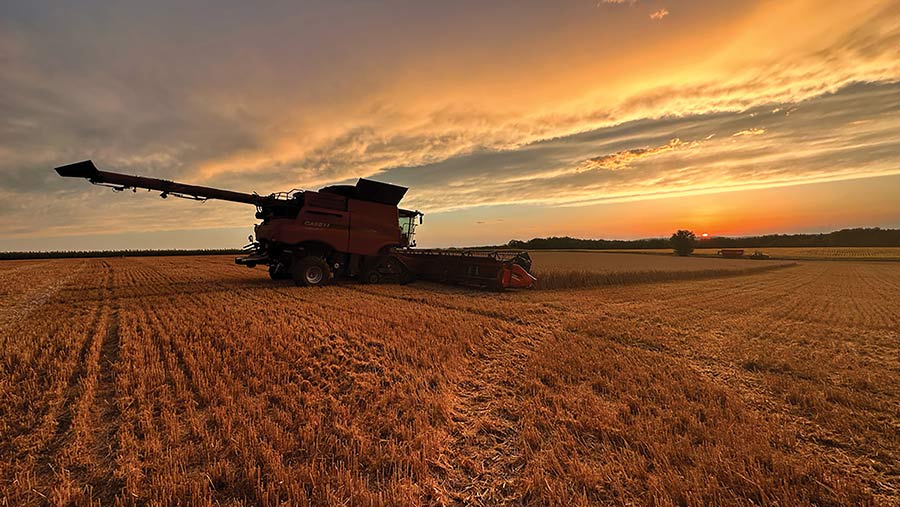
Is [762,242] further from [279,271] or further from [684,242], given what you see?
[279,271]

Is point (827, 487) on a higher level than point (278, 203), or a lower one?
lower

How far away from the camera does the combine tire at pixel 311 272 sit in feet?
39.8

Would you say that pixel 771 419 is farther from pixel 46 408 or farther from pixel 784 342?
pixel 46 408

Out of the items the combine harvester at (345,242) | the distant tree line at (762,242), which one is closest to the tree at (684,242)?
the distant tree line at (762,242)

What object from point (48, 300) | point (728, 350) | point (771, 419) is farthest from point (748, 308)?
point (48, 300)

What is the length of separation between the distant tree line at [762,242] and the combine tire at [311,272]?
5249cm

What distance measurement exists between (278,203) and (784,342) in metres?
13.7

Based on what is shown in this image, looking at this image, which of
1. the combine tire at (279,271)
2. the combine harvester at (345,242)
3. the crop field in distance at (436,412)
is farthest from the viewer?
the combine tire at (279,271)

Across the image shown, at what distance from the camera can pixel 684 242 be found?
60062 mm

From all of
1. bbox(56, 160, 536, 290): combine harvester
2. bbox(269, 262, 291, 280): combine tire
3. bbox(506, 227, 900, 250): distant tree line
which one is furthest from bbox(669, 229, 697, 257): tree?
bbox(269, 262, 291, 280): combine tire

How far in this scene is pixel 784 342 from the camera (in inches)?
255

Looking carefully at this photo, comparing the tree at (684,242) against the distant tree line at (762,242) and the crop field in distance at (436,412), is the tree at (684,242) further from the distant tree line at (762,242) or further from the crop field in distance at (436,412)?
the crop field in distance at (436,412)

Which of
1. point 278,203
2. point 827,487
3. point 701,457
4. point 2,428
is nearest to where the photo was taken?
point 827,487

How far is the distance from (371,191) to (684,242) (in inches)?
2500
